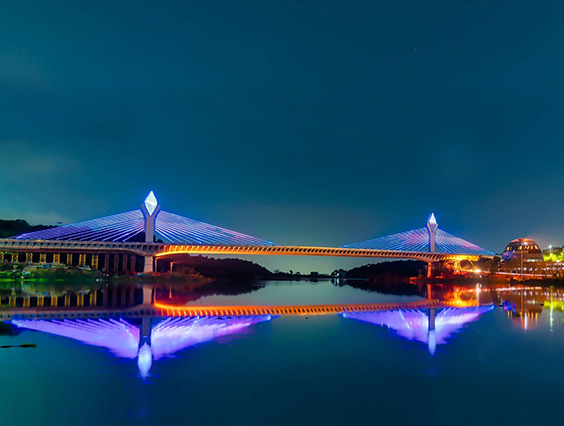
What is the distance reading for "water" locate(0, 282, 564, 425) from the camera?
30.5 feet

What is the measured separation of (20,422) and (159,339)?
868cm

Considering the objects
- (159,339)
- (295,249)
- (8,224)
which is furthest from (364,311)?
(8,224)

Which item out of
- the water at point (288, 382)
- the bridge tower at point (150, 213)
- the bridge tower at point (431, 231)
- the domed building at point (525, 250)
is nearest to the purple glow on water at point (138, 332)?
the water at point (288, 382)

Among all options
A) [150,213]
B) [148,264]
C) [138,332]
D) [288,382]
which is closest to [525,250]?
[148,264]

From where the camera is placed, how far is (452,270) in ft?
370

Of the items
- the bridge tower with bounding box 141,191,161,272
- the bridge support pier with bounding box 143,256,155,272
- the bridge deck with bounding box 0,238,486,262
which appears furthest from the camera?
the bridge support pier with bounding box 143,256,155,272

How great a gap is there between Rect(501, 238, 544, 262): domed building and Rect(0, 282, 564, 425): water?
122827 mm

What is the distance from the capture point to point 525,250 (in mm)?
130375

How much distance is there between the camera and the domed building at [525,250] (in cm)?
12875

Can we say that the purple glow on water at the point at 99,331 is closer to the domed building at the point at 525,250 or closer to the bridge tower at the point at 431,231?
the bridge tower at the point at 431,231

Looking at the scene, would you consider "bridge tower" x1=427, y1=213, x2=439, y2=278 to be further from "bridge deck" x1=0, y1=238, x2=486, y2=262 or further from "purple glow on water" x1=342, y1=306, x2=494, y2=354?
"purple glow on water" x1=342, y1=306, x2=494, y2=354

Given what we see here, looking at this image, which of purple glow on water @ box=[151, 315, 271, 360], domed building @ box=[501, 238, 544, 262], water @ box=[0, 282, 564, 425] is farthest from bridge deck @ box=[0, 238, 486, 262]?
water @ box=[0, 282, 564, 425]

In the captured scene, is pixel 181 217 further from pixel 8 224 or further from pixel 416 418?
pixel 416 418

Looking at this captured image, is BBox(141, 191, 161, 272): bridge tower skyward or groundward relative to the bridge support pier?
skyward
